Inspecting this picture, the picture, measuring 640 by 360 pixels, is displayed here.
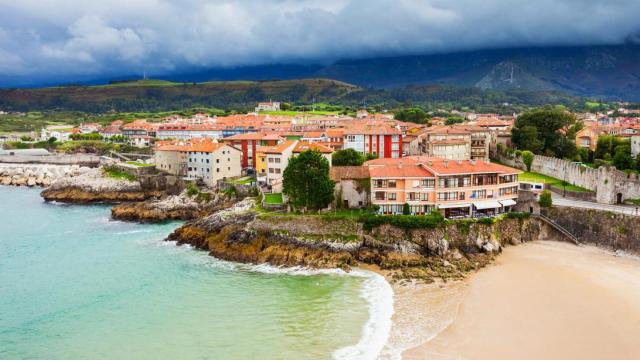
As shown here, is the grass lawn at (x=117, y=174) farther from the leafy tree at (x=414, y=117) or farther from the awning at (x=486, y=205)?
the leafy tree at (x=414, y=117)

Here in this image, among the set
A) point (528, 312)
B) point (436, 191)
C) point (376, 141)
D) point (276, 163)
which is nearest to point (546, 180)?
point (436, 191)

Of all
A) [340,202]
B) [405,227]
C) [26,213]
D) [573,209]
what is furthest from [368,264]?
[26,213]

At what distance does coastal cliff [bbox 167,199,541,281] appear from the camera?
3212 cm

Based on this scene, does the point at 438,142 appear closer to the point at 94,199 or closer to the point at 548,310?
the point at 548,310

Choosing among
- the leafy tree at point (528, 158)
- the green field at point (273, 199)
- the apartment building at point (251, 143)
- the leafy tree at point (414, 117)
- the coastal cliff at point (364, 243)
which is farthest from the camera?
the leafy tree at point (414, 117)

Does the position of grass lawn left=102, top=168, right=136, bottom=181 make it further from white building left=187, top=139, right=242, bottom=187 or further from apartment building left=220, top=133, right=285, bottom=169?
apartment building left=220, top=133, right=285, bottom=169

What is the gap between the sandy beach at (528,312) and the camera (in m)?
21.5

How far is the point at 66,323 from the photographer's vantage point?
2558 cm

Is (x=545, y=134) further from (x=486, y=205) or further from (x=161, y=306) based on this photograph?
(x=161, y=306)

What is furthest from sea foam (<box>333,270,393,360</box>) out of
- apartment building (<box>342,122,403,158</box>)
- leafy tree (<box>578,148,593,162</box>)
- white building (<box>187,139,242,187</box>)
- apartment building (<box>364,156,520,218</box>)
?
leafy tree (<box>578,148,593,162</box>)

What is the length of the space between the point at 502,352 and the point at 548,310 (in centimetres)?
537

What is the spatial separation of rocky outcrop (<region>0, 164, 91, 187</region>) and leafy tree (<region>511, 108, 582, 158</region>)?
58230 millimetres

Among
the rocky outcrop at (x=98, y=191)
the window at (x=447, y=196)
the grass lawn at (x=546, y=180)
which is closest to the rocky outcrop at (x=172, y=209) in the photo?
the rocky outcrop at (x=98, y=191)

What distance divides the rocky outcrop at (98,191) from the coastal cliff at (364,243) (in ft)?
80.8
